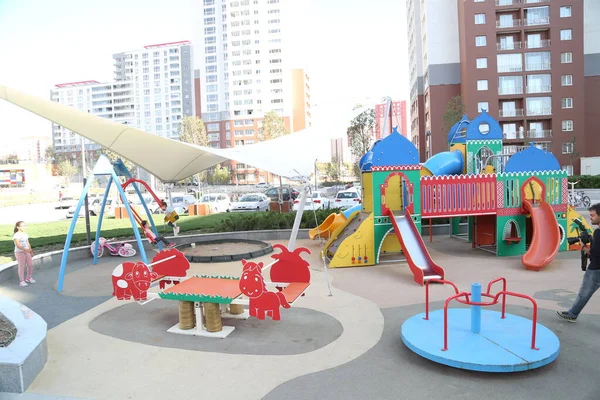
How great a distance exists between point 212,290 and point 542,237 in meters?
8.71

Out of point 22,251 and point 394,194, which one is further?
point 394,194

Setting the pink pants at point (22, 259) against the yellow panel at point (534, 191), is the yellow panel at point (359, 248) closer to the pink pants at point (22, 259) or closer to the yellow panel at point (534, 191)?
the yellow panel at point (534, 191)

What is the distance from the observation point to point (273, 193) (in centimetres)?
3244

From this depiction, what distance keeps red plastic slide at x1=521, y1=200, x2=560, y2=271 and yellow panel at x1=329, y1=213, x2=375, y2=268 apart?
365 cm

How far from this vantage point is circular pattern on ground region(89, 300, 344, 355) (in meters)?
6.08

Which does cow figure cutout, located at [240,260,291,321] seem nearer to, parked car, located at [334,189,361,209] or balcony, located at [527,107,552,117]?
parked car, located at [334,189,361,209]

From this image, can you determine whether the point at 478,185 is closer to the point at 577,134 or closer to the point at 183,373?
the point at 183,373

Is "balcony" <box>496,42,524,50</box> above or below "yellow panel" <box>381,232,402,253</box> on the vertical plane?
above

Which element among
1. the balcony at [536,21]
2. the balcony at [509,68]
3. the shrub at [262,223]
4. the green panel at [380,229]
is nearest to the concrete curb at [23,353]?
the green panel at [380,229]

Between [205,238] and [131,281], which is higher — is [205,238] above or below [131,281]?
below

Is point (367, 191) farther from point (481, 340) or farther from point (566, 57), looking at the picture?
point (566, 57)

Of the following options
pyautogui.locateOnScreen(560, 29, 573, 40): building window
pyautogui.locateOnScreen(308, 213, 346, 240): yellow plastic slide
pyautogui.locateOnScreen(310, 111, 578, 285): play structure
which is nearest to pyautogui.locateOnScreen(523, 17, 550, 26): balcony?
pyautogui.locateOnScreen(560, 29, 573, 40): building window

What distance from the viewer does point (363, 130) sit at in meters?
39.8

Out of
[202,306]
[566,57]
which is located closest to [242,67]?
[566,57]
